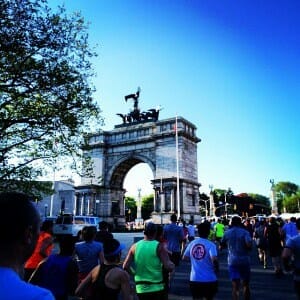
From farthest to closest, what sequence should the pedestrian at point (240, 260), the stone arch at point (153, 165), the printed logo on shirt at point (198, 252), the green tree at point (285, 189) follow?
the green tree at point (285, 189)
the stone arch at point (153, 165)
the pedestrian at point (240, 260)
the printed logo on shirt at point (198, 252)

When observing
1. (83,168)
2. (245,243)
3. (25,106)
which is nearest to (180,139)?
(83,168)

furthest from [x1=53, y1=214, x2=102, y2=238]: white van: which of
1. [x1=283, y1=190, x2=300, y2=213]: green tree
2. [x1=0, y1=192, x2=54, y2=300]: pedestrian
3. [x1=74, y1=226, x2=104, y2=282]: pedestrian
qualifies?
[x1=283, y1=190, x2=300, y2=213]: green tree

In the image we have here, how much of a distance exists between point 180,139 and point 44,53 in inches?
1184

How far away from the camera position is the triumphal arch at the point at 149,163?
4231cm

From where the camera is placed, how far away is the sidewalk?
9.07 metres

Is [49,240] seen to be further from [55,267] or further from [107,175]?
[107,175]

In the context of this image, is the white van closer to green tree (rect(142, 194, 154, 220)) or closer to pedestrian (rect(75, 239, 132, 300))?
pedestrian (rect(75, 239, 132, 300))

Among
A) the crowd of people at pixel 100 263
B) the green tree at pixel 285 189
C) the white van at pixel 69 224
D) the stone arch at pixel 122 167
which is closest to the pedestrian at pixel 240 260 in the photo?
the crowd of people at pixel 100 263

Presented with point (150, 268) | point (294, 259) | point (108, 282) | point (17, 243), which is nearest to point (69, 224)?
point (150, 268)

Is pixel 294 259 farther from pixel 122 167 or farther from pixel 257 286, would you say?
pixel 122 167

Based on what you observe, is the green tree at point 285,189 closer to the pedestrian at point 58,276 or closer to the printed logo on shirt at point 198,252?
the printed logo on shirt at point 198,252

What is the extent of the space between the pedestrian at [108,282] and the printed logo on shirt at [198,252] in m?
2.56

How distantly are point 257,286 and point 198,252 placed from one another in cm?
559

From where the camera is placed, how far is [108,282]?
12.4 ft
